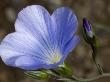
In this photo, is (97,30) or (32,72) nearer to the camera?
(32,72)

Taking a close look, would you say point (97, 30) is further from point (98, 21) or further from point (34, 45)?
point (34, 45)

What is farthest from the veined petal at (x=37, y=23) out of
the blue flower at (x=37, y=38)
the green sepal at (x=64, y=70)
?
the green sepal at (x=64, y=70)

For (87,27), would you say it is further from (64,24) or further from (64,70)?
(64,70)

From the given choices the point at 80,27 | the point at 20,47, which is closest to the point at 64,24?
the point at 20,47

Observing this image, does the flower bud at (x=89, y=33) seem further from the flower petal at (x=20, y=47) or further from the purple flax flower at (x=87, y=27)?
the flower petal at (x=20, y=47)

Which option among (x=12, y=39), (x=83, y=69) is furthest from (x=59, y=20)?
(x=83, y=69)

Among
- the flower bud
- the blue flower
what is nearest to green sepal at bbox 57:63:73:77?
the blue flower

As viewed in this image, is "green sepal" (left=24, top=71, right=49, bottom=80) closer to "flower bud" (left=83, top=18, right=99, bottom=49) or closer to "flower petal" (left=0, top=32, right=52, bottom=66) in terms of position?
"flower petal" (left=0, top=32, right=52, bottom=66)
